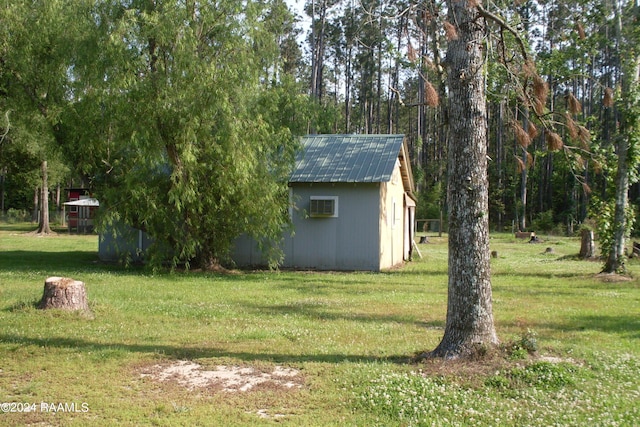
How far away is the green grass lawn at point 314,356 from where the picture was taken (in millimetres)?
4828

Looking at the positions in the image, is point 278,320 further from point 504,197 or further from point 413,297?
point 504,197

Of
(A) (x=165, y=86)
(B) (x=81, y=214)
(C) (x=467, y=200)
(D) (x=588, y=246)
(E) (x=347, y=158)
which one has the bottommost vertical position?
(D) (x=588, y=246)

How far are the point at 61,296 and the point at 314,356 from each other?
4459mm

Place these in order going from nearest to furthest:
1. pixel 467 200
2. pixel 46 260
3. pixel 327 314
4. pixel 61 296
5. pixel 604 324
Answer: pixel 467 200 → pixel 61 296 → pixel 604 324 → pixel 327 314 → pixel 46 260

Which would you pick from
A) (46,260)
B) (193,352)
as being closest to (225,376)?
(193,352)

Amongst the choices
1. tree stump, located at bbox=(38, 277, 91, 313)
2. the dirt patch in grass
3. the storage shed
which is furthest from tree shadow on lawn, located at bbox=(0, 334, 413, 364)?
the storage shed

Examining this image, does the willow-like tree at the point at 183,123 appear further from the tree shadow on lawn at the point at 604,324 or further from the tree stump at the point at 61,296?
the tree shadow on lawn at the point at 604,324

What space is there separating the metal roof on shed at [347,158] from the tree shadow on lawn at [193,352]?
10056 mm

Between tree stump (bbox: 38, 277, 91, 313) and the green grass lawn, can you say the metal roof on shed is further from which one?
tree stump (bbox: 38, 277, 91, 313)

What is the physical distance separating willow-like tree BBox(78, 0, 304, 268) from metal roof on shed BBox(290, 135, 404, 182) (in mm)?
1963

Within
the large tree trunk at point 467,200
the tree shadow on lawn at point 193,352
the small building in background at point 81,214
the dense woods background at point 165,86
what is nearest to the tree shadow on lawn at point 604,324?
the large tree trunk at point 467,200

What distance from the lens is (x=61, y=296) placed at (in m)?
8.77

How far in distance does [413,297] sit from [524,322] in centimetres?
302

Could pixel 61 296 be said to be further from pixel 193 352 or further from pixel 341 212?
pixel 341 212
